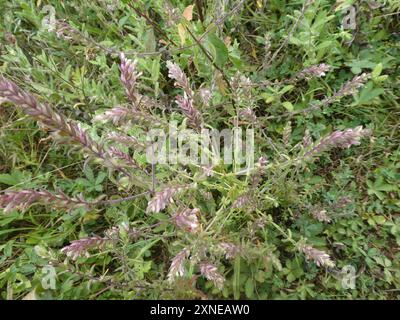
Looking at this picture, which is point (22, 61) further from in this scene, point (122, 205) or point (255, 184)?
point (255, 184)

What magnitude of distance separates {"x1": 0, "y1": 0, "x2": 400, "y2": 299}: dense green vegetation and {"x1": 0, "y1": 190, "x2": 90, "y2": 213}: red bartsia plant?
0.59 meters

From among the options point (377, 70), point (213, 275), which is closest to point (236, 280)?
point (213, 275)

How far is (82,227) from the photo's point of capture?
2.48 meters

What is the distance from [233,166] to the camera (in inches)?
77.2

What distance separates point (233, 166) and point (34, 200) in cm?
101

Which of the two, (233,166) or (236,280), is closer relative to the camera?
(233,166)

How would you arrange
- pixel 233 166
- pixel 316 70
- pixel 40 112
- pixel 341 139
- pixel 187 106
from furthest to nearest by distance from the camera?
pixel 316 70, pixel 233 166, pixel 187 106, pixel 341 139, pixel 40 112

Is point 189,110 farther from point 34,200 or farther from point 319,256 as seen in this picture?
point 319,256

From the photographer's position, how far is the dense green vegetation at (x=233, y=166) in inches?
81.0

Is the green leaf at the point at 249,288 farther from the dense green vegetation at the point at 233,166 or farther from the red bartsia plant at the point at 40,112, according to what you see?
the red bartsia plant at the point at 40,112

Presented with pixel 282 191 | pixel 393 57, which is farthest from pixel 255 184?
pixel 393 57

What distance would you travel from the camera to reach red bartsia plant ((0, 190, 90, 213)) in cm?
118

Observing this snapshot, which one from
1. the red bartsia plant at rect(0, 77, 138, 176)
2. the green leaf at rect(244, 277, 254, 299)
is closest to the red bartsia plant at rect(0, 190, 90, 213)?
the red bartsia plant at rect(0, 77, 138, 176)

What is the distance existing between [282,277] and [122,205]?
1.05 meters
